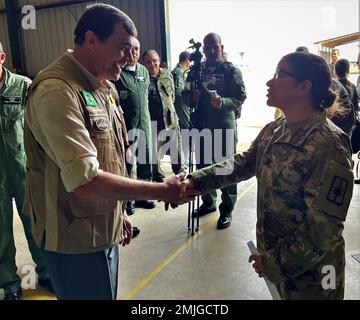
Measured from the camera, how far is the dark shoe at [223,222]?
150 inches

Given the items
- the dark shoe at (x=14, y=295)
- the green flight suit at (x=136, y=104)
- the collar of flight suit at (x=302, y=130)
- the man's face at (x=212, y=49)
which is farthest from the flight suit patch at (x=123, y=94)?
the collar of flight suit at (x=302, y=130)

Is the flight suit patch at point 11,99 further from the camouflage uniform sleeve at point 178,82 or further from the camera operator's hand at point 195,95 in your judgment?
the camouflage uniform sleeve at point 178,82

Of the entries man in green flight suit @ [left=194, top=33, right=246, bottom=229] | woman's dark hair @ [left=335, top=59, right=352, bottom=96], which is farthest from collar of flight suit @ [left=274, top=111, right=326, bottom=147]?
woman's dark hair @ [left=335, top=59, right=352, bottom=96]

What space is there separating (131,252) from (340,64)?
3.34m

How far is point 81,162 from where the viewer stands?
1172 mm

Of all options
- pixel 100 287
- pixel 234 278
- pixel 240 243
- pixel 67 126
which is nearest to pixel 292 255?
pixel 100 287

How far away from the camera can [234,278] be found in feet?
9.42

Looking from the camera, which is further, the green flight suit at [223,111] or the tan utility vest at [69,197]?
the green flight suit at [223,111]

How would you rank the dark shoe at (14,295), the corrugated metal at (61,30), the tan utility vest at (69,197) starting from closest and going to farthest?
the tan utility vest at (69,197) → the dark shoe at (14,295) → the corrugated metal at (61,30)

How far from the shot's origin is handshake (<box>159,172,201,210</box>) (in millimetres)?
1565

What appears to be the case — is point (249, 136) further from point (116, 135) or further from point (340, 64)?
point (116, 135)

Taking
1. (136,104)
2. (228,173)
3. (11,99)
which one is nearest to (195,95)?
(136,104)

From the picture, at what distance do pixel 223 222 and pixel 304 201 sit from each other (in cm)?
243

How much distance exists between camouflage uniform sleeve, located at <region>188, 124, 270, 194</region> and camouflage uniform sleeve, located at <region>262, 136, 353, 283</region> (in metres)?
0.47
